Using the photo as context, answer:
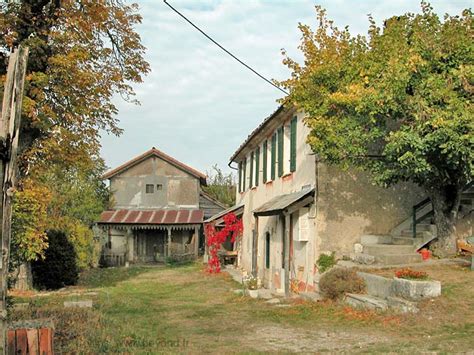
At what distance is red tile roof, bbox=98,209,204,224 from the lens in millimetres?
34562

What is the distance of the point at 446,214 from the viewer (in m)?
13.5

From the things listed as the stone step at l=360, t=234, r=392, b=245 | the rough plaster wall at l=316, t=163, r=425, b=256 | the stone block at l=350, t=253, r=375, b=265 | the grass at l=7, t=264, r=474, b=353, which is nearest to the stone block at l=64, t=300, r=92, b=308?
the grass at l=7, t=264, r=474, b=353

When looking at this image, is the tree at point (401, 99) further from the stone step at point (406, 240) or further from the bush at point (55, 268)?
Result: the bush at point (55, 268)

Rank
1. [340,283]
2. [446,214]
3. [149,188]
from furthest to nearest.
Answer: [149,188]
[446,214]
[340,283]

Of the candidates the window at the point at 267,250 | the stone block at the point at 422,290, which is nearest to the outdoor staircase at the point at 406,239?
the stone block at the point at 422,290

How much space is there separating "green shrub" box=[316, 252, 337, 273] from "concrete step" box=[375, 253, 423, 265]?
1386 mm

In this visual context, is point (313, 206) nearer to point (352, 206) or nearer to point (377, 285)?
point (352, 206)

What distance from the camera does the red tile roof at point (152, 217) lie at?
34.6 metres

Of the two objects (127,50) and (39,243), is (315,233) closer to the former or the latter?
(39,243)

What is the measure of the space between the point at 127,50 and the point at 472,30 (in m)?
12.1

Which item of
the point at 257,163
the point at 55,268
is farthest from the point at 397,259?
the point at 55,268

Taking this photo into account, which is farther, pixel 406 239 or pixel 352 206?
pixel 352 206

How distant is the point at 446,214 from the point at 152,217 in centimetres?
2474

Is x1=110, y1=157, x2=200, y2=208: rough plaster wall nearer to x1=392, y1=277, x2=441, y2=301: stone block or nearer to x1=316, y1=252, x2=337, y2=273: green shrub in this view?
x1=316, y1=252, x2=337, y2=273: green shrub
